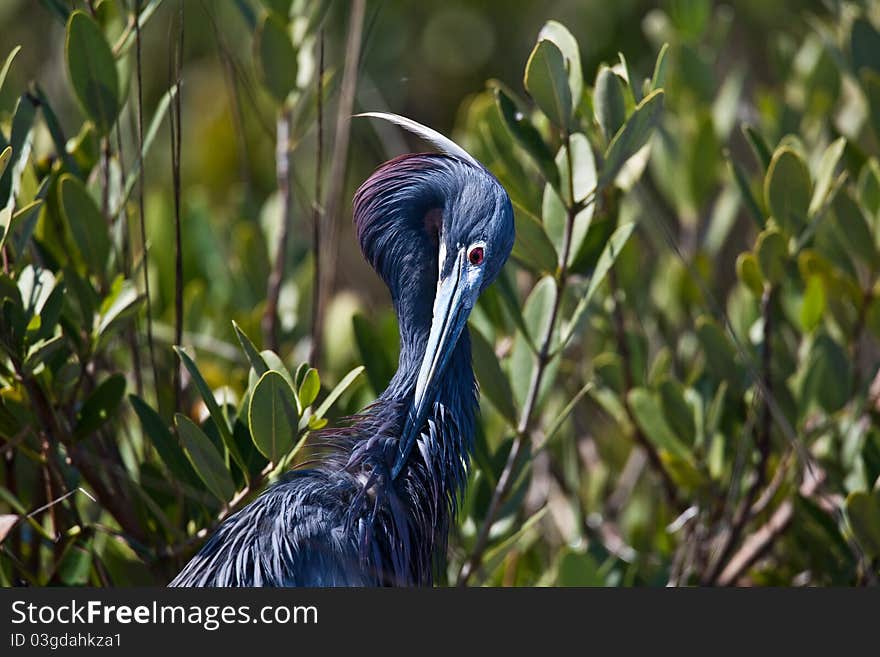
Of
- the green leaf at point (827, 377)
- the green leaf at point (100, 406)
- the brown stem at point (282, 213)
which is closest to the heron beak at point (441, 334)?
the green leaf at point (100, 406)

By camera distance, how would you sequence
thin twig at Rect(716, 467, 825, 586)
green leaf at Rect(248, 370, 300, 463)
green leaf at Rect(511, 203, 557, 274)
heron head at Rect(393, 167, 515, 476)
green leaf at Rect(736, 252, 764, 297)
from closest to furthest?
1. green leaf at Rect(248, 370, 300, 463)
2. heron head at Rect(393, 167, 515, 476)
3. green leaf at Rect(511, 203, 557, 274)
4. green leaf at Rect(736, 252, 764, 297)
5. thin twig at Rect(716, 467, 825, 586)

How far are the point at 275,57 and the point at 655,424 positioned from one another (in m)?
1.09

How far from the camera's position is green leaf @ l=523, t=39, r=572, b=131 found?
1803 millimetres

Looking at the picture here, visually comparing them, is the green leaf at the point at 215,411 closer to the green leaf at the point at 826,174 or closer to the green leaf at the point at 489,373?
the green leaf at the point at 489,373

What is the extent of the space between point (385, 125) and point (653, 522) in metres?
1.61

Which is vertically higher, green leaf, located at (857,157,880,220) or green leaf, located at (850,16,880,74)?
green leaf, located at (850,16,880,74)

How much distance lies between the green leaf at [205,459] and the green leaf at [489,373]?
0.51m

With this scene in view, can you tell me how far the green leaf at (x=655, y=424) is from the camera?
240 centimetres

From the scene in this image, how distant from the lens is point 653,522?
2.95m

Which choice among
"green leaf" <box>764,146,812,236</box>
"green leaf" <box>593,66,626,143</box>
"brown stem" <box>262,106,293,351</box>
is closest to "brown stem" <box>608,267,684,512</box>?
"green leaf" <box>764,146,812,236</box>

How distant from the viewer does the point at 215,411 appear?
1.83 m

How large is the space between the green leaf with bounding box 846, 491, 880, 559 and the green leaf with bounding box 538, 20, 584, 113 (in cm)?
87

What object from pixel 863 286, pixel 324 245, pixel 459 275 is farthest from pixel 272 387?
pixel 863 286

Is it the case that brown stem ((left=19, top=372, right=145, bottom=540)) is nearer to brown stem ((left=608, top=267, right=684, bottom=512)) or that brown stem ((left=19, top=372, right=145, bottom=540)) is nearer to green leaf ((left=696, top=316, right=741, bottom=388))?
brown stem ((left=608, top=267, right=684, bottom=512))
